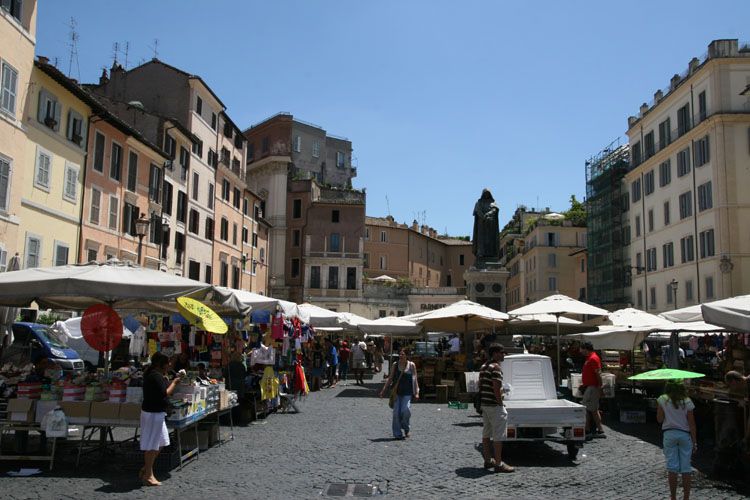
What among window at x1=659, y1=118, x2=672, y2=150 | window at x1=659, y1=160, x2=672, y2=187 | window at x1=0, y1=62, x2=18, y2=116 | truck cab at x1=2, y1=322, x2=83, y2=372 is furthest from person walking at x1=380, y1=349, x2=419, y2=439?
window at x1=659, y1=118, x2=672, y2=150

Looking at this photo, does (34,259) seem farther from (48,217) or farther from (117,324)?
(117,324)

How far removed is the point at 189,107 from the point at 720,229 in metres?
29.9

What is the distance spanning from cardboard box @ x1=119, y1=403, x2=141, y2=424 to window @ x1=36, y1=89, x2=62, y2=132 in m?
17.0

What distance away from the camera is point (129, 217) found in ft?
101

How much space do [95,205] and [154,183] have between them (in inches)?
246

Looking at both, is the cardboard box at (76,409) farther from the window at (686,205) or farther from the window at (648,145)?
the window at (648,145)

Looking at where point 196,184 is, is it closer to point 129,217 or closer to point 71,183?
point 129,217

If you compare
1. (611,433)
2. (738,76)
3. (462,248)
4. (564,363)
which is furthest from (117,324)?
(462,248)

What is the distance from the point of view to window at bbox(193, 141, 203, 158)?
131 ft

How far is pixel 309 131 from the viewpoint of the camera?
73875 mm

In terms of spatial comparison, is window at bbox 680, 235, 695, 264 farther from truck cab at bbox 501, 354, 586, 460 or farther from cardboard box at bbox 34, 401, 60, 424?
cardboard box at bbox 34, 401, 60, 424

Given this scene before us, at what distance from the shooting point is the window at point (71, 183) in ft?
83.3

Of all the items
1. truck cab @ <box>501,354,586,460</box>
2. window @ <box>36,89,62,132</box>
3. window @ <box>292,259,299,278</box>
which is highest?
window @ <box>36,89,62,132</box>

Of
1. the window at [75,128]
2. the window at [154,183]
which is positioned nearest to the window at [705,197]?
the window at [154,183]
